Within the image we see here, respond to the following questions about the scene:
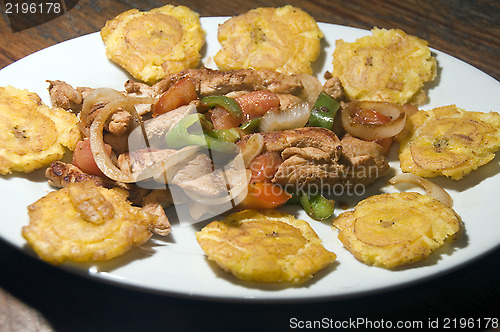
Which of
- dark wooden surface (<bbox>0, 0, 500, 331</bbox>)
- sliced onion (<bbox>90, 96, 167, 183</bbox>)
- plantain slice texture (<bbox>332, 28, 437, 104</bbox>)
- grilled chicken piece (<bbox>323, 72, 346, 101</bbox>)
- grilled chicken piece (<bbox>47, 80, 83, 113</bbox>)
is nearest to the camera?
dark wooden surface (<bbox>0, 0, 500, 331</bbox>)

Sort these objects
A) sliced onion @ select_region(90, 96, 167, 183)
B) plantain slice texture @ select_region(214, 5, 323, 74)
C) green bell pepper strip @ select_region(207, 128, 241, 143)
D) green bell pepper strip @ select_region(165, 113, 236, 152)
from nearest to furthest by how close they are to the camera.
A: sliced onion @ select_region(90, 96, 167, 183)
green bell pepper strip @ select_region(165, 113, 236, 152)
green bell pepper strip @ select_region(207, 128, 241, 143)
plantain slice texture @ select_region(214, 5, 323, 74)

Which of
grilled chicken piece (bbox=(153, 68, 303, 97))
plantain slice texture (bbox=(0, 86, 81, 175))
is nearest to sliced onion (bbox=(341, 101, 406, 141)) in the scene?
grilled chicken piece (bbox=(153, 68, 303, 97))

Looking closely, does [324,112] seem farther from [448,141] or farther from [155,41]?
[155,41]

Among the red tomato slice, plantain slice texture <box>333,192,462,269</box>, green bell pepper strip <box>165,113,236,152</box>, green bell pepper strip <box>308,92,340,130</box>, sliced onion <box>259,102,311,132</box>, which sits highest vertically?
green bell pepper strip <box>165,113,236,152</box>

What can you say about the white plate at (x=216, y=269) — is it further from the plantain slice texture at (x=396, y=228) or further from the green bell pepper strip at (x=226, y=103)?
the green bell pepper strip at (x=226, y=103)

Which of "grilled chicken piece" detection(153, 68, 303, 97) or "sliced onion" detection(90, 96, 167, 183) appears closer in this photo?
"sliced onion" detection(90, 96, 167, 183)

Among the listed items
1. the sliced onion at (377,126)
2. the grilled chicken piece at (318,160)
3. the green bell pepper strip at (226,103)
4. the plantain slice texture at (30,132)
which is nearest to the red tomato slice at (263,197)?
the grilled chicken piece at (318,160)

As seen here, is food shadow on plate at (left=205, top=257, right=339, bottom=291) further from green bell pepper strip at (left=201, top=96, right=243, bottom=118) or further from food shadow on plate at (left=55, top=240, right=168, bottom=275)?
green bell pepper strip at (left=201, top=96, right=243, bottom=118)

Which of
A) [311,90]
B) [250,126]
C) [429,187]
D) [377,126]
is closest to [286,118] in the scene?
[250,126]
